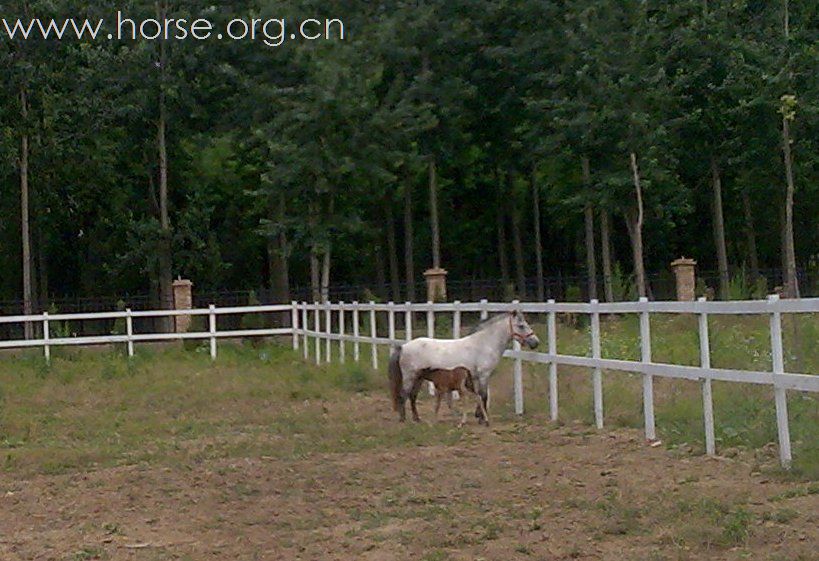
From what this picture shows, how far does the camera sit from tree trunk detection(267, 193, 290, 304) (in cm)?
4303

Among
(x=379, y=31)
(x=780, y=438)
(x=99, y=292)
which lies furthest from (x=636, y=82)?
(x=780, y=438)

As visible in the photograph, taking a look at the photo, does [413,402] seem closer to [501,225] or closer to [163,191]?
[163,191]

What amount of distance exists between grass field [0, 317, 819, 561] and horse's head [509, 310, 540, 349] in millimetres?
773

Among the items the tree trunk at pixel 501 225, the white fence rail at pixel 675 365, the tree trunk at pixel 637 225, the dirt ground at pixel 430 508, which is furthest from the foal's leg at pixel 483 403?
the tree trunk at pixel 501 225

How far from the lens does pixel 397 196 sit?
163 feet

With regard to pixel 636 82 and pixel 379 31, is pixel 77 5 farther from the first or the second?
pixel 636 82

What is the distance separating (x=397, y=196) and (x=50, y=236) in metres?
12.1

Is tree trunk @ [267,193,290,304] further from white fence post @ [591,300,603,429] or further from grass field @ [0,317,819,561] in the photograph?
white fence post @ [591,300,603,429]

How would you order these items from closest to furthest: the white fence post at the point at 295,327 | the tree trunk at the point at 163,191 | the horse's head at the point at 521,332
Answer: the horse's head at the point at 521,332 < the white fence post at the point at 295,327 < the tree trunk at the point at 163,191

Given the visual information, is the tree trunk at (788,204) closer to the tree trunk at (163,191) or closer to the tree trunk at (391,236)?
the tree trunk at (391,236)

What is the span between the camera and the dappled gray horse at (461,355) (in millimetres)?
15461

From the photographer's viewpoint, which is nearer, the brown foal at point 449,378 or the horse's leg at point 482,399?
the horse's leg at point 482,399

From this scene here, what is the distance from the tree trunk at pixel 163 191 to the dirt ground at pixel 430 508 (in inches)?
1249

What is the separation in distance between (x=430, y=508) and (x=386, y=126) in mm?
32876
